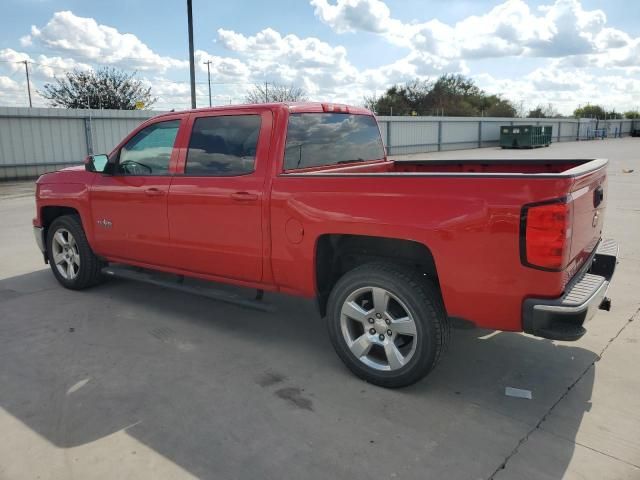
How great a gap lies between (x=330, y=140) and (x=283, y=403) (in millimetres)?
2183

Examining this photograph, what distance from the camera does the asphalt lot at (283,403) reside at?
110 inches

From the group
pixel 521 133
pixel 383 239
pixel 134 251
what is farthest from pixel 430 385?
pixel 521 133

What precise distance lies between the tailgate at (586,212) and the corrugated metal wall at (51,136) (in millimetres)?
18037

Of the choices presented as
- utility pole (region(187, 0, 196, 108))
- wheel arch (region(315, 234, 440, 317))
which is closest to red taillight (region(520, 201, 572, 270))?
wheel arch (region(315, 234, 440, 317))

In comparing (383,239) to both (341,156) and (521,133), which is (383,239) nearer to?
(341,156)

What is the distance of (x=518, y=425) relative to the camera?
3.12 meters

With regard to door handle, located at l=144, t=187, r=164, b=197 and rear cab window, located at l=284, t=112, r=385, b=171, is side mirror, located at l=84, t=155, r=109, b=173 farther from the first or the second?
rear cab window, located at l=284, t=112, r=385, b=171

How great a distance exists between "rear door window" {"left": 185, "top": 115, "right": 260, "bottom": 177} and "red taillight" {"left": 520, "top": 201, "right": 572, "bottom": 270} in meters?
2.05

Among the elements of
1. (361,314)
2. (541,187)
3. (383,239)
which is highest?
(541,187)

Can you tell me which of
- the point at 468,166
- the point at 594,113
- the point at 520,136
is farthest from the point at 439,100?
the point at 468,166

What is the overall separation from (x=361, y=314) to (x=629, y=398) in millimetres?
1736

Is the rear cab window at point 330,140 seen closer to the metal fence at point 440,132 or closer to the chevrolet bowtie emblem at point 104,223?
the chevrolet bowtie emblem at point 104,223

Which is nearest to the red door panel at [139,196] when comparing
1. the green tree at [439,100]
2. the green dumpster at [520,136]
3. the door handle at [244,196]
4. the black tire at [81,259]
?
the black tire at [81,259]

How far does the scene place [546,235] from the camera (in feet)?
9.26
